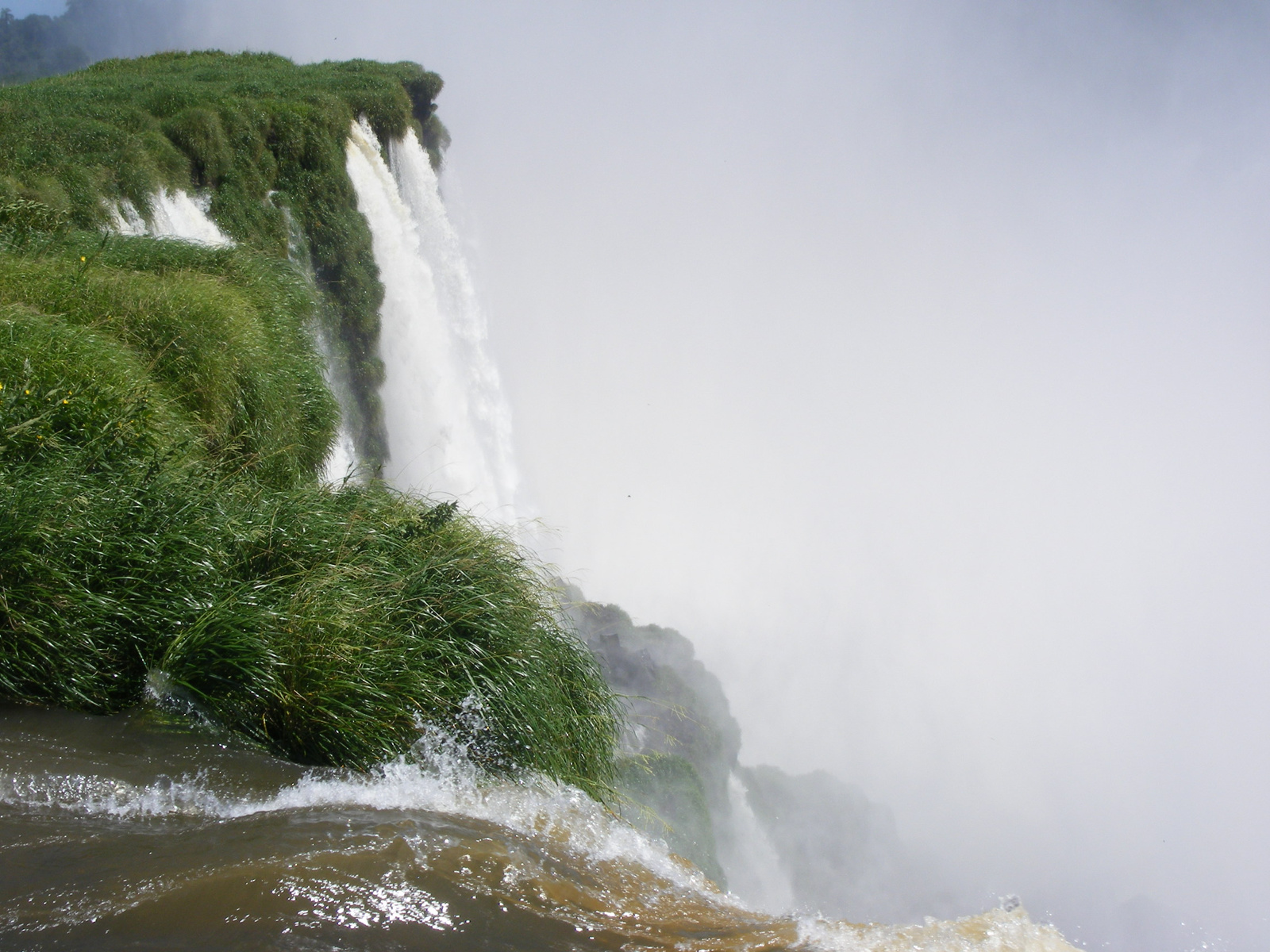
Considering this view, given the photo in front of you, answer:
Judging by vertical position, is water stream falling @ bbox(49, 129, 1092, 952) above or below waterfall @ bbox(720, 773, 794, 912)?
above

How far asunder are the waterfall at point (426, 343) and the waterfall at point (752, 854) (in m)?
12.7

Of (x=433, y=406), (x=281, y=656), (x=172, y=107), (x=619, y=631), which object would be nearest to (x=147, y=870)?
(x=281, y=656)

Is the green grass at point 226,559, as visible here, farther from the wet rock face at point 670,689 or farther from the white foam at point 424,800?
the wet rock face at point 670,689

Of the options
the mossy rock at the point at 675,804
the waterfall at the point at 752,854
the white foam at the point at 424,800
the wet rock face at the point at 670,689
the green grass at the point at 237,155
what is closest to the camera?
the white foam at the point at 424,800

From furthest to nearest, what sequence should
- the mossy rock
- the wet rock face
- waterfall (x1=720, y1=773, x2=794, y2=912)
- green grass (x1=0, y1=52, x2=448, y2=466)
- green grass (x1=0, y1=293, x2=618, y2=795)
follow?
waterfall (x1=720, y1=773, x2=794, y2=912) < the wet rock face < green grass (x1=0, y1=52, x2=448, y2=466) < the mossy rock < green grass (x1=0, y1=293, x2=618, y2=795)

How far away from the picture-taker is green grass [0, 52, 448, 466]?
10383mm

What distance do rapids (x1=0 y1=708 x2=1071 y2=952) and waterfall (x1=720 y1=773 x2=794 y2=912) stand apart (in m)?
20.6

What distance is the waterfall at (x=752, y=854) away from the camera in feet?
78.4

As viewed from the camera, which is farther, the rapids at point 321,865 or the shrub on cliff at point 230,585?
the shrub on cliff at point 230,585

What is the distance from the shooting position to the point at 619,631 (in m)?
25.7

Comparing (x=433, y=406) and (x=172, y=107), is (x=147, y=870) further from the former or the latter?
(x=433, y=406)

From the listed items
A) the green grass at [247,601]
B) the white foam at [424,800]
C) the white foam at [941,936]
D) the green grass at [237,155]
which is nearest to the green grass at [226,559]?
the green grass at [247,601]

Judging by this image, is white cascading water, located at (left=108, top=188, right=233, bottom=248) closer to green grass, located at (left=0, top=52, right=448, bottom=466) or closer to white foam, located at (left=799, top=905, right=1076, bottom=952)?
green grass, located at (left=0, top=52, right=448, bottom=466)

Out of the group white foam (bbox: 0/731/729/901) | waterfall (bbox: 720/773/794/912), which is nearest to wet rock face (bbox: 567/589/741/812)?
waterfall (bbox: 720/773/794/912)
